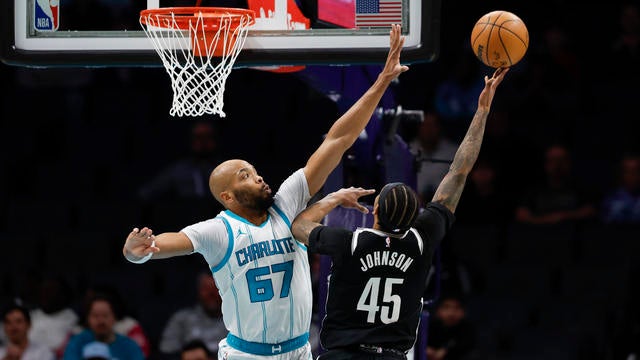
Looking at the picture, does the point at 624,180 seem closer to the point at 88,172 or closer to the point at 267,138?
the point at 267,138

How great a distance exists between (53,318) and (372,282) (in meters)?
5.66

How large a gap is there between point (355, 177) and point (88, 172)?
570 centimetres

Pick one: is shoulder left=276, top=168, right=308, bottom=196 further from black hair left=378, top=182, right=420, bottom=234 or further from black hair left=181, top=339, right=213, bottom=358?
black hair left=181, top=339, right=213, bottom=358

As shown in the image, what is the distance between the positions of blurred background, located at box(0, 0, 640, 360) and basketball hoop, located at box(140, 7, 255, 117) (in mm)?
3549

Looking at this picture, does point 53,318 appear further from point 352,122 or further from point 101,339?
point 352,122

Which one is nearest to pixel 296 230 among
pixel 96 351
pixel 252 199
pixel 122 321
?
pixel 252 199

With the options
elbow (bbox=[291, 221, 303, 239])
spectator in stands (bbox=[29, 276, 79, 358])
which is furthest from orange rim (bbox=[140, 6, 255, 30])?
spectator in stands (bbox=[29, 276, 79, 358])

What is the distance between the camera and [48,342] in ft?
37.6

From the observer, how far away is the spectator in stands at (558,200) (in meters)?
12.4

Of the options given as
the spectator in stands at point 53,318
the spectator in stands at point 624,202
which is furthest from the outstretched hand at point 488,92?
the spectator in stands at point 53,318

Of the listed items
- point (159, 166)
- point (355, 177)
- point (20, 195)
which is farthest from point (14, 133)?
point (355, 177)

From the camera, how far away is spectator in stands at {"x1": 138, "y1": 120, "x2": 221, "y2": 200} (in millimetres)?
12758

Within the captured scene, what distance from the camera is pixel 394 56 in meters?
6.98

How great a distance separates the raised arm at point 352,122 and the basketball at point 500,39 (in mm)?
563
